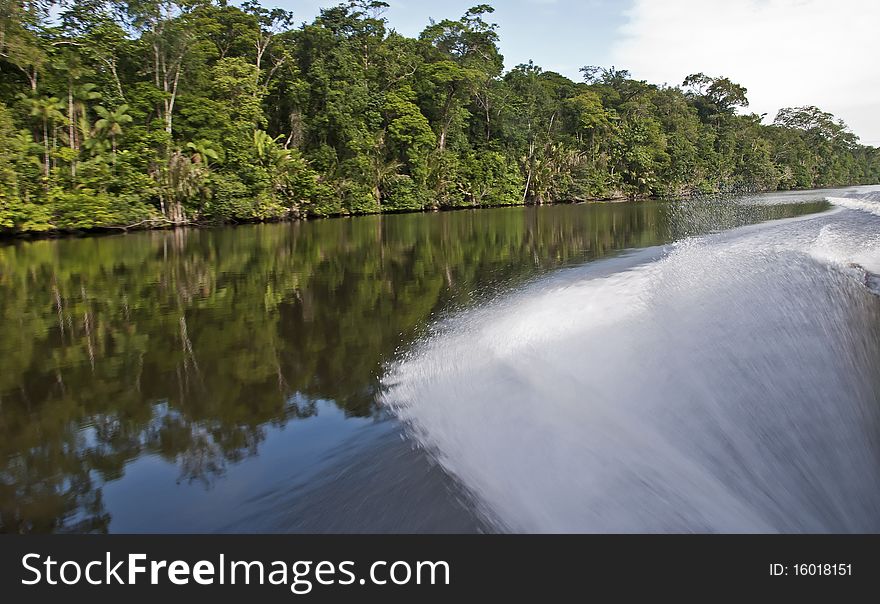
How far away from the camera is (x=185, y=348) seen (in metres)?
6.26

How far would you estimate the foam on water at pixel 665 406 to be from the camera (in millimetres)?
3037

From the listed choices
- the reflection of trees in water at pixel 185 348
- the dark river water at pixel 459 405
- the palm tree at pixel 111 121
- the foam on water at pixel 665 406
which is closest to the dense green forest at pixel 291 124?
the palm tree at pixel 111 121

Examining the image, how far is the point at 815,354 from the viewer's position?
4.80m

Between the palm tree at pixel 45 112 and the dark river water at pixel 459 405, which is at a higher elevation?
the palm tree at pixel 45 112

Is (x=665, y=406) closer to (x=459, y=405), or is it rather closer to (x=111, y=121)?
(x=459, y=405)

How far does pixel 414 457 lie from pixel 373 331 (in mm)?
3287

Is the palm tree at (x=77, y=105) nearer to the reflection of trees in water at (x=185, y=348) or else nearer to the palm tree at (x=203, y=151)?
the palm tree at (x=203, y=151)

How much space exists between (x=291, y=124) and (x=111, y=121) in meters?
11.2

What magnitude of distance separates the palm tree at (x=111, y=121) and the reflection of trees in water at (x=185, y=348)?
10.4m

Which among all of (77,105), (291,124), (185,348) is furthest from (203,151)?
(185,348)

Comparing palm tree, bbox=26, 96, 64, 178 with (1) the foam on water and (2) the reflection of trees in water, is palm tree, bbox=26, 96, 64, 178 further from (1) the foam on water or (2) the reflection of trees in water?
(1) the foam on water
